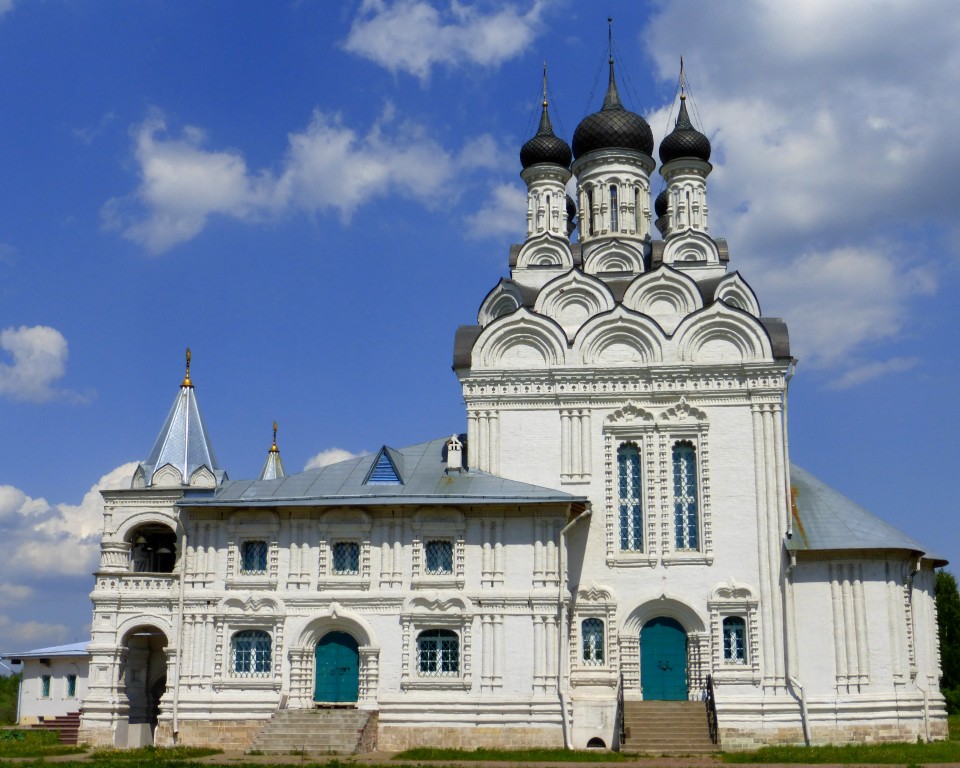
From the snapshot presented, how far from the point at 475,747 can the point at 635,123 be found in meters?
15.4

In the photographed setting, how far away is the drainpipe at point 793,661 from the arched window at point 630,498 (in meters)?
2.86

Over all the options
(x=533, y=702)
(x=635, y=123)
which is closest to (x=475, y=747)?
(x=533, y=702)

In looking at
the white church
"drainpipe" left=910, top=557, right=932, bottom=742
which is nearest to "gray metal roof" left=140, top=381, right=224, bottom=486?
the white church

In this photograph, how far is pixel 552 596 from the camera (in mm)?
20797

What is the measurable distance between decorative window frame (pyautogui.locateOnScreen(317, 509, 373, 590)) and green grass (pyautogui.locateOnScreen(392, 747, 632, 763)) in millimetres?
3275

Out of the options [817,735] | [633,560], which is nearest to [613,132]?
[633,560]

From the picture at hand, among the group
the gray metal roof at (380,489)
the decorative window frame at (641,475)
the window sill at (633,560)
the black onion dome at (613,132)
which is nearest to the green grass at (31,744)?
the gray metal roof at (380,489)

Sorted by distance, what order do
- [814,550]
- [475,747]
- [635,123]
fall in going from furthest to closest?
[635,123] < [814,550] < [475,747]

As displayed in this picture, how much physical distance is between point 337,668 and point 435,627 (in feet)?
6.59

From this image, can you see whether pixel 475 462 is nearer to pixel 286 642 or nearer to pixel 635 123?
pixel 286 642

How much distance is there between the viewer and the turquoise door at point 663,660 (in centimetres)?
2169

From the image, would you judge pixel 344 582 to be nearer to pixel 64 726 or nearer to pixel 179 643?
pixel 179 643

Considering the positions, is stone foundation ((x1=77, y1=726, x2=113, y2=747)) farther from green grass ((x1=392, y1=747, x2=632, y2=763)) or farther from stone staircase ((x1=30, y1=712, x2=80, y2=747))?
green grass ((x1=392, y1=747, x2=632, y2=763))

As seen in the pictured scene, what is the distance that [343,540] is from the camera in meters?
21.7
